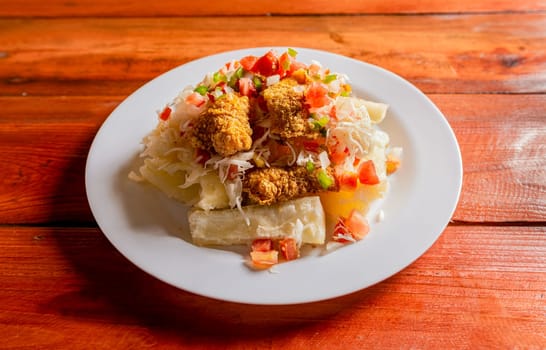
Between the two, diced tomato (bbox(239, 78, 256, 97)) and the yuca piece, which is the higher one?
diced tomato (bbox(239, 78, 256, 97))

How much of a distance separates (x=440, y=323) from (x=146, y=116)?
1.51m

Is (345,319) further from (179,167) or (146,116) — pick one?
(146,116)

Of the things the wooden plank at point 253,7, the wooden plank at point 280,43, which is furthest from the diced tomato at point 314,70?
the wooden plank at point 253,7

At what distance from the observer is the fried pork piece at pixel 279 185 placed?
1.92m

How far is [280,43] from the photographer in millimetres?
3107

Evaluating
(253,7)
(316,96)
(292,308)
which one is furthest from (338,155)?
(253,7)

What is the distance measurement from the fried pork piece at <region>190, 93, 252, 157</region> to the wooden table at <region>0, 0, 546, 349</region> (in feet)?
1.75

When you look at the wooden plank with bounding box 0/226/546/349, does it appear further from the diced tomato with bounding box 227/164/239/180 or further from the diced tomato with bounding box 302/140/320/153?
the diced tomato with bounding box 302/140/320/153

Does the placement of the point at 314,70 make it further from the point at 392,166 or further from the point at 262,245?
the point at 262,245

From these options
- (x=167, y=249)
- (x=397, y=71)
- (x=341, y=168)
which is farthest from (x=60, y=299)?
(x=397, y=71)

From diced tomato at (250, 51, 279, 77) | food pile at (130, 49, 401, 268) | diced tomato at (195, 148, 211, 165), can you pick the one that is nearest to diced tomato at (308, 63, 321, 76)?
food pile at (130, 49, 401, 268)

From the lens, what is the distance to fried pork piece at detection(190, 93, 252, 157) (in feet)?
6.25

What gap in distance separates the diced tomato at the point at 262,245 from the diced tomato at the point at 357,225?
29cm

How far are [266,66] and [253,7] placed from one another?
1.39m
